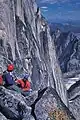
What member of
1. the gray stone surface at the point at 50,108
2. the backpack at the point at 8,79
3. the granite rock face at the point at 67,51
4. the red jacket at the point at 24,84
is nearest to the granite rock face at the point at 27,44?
the red jacket at the point at 24,84

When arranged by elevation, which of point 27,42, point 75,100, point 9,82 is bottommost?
point 75,100

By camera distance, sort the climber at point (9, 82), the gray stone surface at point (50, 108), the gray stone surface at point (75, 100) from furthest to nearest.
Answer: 1. the gray stone surface at point (75, 100)
2. the climber at point (9, 82)
3. the gray stone surface at point (50, 108)

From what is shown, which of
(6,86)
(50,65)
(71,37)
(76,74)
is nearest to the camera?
(6,86)

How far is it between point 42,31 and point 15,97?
42.6 meters

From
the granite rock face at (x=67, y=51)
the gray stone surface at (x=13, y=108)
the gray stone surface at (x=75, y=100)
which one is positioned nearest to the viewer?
the gray stone surface at (x=13, y=108)

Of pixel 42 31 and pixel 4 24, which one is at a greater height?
pixel 4 24

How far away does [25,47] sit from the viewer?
53906 millimetres

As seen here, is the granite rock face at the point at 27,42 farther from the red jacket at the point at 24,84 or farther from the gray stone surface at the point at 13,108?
the gray stone surface at the point at 13,108

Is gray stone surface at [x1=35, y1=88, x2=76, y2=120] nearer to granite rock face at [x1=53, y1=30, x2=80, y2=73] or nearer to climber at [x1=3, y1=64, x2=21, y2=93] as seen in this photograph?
climber at [x1=3, y1=64, x2=21, y2=93]

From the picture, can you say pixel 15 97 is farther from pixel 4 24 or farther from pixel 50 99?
pixel 4 24

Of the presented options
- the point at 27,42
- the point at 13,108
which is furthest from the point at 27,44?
the point at 13,108

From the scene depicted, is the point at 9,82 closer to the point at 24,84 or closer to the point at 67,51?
the point at 24,84

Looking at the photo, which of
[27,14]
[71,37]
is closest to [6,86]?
[27,14]

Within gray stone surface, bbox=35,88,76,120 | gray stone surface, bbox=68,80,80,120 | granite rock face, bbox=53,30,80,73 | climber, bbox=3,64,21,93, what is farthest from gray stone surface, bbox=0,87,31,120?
granite rock face, bbox=53,30,80,73
